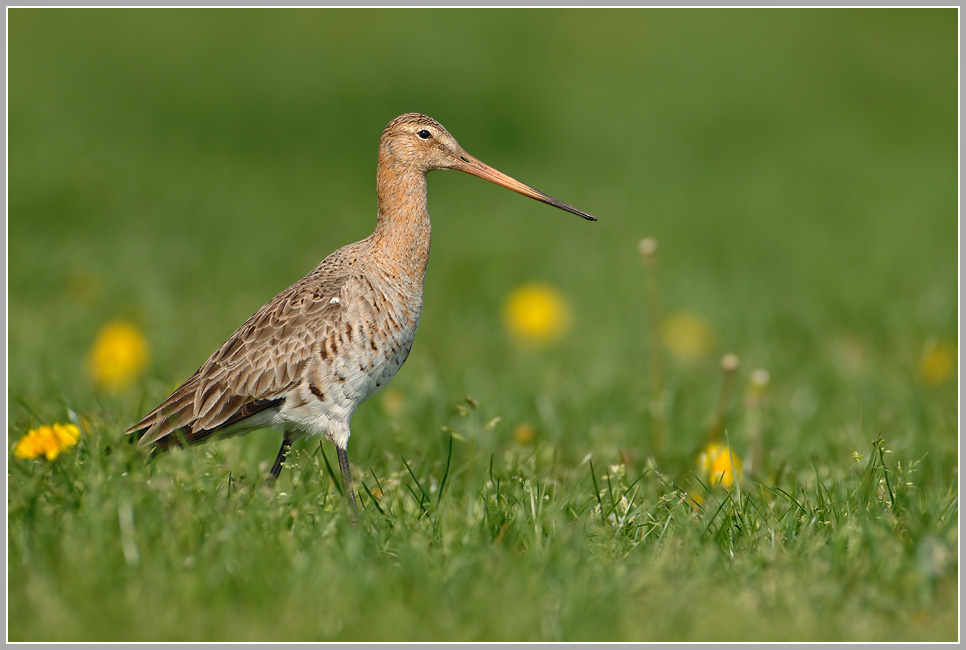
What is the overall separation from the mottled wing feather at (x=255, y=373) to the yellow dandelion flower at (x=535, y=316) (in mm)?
2920

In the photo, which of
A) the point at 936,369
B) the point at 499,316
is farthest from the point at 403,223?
the point at 936,369

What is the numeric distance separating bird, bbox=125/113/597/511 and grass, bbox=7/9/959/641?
0.19 metres

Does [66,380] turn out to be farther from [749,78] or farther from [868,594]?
[749,78]

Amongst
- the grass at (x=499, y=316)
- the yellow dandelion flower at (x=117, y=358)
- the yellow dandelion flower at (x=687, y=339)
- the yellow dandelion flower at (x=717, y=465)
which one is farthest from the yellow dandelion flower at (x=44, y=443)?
the yellow dandelion flower at (x=687, y=339)

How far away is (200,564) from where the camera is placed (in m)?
3.36

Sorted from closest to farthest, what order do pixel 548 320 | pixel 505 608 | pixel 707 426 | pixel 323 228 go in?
pixel 505 608
pixel 707 426
pixel 548 320
pixel 323 228

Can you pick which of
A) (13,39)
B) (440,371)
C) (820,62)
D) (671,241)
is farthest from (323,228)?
(820,62)

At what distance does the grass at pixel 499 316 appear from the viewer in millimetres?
3371

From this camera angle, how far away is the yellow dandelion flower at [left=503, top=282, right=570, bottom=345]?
23.6ft

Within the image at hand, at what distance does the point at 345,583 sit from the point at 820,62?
1309 cm

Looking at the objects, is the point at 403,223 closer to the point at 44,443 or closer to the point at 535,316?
the point at 44,443

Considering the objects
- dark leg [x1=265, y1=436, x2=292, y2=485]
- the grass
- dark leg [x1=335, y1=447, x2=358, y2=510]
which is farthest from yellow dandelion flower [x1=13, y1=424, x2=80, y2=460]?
dark leg [x1=335, y1=447, x2=358, y2=510]

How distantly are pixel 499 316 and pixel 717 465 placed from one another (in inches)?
141

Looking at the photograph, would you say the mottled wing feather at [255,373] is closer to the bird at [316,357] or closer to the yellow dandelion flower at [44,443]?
the bird at [316,357]
